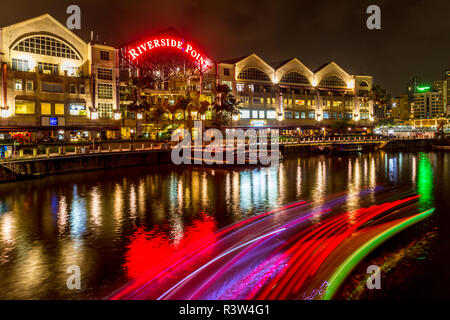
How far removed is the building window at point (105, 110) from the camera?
6981 centimetres

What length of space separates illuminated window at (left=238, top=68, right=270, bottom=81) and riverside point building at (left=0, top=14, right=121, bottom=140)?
102 ft

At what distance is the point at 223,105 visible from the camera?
7969 cm

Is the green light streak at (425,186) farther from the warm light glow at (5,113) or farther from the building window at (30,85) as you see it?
the building window at (30,85)

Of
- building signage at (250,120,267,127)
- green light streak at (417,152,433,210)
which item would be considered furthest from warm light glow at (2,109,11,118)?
green light streak at (417,152,433,210)

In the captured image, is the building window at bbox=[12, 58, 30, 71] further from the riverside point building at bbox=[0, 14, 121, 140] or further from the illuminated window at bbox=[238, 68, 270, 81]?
the illuminated window at bbox=[238, 68, 270, 81]

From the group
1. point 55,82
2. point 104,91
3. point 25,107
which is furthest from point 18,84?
point 104,91

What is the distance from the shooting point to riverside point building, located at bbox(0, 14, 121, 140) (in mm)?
59844

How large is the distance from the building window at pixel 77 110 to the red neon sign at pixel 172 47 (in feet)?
38.7

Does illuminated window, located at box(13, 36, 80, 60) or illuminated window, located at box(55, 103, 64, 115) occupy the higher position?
illuminated window, located at box(13, 36, 80, 60)

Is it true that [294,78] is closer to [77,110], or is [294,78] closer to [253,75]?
[253,75]

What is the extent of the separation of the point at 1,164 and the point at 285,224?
3005 centimetres
